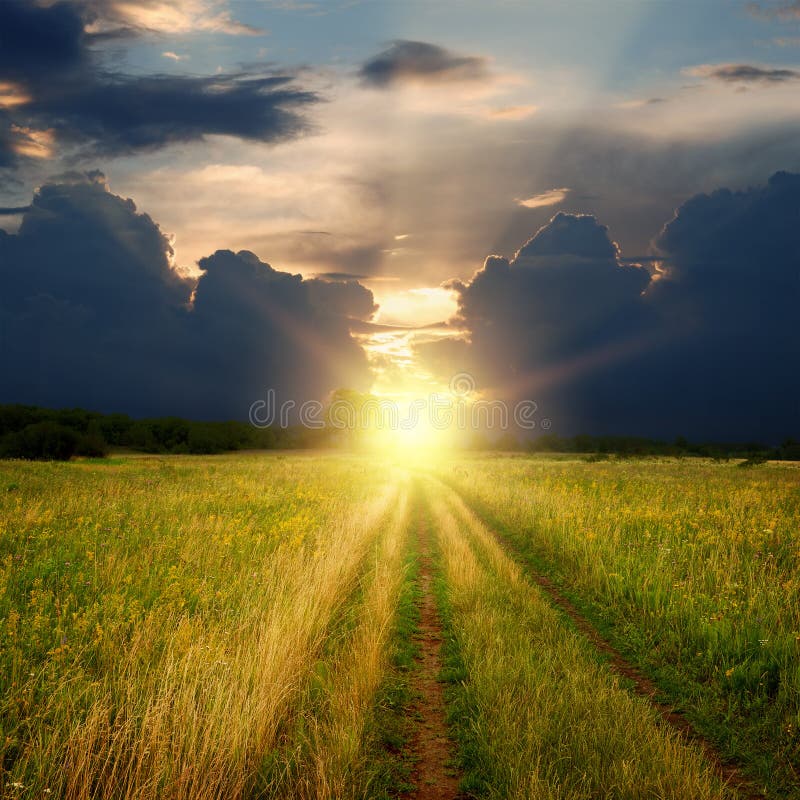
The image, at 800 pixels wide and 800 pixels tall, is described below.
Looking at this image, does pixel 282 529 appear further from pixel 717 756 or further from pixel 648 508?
pixel 648 508

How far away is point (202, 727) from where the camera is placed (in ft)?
15.6

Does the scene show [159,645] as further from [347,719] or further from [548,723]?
[548,723]

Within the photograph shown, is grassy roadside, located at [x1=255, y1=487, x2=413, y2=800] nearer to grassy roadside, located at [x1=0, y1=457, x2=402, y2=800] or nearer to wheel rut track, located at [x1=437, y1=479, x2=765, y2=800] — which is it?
grassy roadside, located at [x1=0, y1=457, x2=402, y2=800]

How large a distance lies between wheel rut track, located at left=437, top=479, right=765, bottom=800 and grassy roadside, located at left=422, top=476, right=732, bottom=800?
26cm

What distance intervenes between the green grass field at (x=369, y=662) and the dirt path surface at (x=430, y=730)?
0.15 feet

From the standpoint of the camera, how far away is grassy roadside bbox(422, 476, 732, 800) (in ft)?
14.6

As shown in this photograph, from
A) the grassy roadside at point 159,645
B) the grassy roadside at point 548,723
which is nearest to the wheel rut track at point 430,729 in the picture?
the grassy roadside at point 548,723

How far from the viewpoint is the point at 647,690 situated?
6820 mm

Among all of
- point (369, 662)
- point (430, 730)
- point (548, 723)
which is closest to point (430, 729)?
point (430, 730)

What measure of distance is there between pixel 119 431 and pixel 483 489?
137 m

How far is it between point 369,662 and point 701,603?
18.7 feet

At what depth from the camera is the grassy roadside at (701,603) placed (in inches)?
236

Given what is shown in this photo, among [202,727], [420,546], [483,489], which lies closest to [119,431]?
[483,489]

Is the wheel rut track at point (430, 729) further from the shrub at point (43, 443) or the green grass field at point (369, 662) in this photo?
the shrub at point (43, 443)
